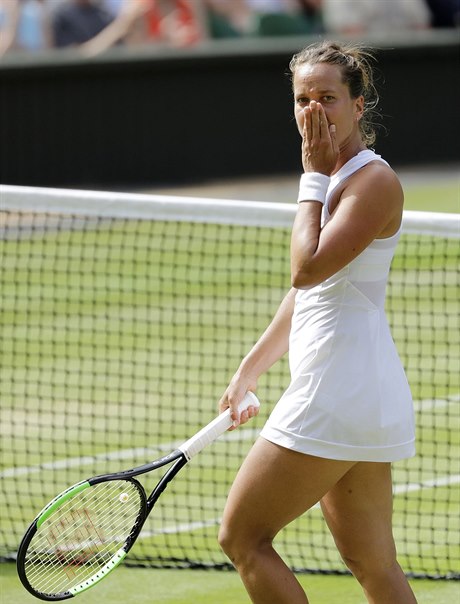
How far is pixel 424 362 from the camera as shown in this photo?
9.24 metres

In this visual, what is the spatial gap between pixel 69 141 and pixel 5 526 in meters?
10.8

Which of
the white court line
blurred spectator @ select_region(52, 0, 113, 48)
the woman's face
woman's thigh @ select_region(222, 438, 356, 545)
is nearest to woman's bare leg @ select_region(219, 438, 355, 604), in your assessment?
woman's thigh @ select_region(222, 438, 356, 545)

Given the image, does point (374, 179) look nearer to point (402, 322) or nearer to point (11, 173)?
point (402, 322)

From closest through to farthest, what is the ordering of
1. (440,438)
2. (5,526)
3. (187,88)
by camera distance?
(5,526)
(440,438)
(187,88)

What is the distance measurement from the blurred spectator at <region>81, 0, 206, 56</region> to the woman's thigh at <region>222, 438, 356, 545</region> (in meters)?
13.4

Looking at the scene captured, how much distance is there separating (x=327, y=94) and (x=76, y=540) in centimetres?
179

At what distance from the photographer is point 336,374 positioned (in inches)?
154

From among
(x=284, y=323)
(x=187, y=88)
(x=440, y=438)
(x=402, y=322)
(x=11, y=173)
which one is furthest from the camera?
(x=187, y=88)

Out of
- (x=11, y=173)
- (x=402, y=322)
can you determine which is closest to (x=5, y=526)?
(x=402, y=322)

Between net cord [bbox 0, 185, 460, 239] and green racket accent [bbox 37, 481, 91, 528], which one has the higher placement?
net cord [bbox 0, 185, 460, 239]

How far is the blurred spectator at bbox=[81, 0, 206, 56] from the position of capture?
55.8 ft

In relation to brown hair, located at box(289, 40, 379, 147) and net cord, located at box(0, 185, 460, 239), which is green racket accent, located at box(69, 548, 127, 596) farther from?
net cord, located at box(0, 185, 460, 239)

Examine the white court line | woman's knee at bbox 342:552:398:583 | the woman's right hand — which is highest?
the woman's right hand

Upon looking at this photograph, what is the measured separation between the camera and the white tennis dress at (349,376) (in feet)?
12.8
